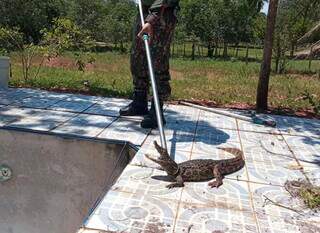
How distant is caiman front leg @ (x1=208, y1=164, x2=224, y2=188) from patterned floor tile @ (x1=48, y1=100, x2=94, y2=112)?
6.80 ft

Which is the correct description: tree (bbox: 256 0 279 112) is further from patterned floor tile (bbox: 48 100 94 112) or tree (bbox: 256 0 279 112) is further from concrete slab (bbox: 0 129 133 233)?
concrete slab (bbox: 0 129 133 233)

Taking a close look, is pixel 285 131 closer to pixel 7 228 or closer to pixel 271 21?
pixel 271 21

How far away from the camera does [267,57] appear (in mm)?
5203

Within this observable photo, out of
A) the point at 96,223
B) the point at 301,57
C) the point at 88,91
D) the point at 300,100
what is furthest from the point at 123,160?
the point at 301,57

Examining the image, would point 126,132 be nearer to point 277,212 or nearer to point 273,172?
point 273,172

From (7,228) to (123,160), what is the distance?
1192mm

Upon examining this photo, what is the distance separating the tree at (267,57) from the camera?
16.6 feet

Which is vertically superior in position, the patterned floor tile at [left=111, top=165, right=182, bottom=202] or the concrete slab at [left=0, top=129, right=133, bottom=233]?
the patterned floor tile at [left=111, top=165, right=182, bottom=202]

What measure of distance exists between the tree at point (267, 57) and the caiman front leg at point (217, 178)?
2.67 meters

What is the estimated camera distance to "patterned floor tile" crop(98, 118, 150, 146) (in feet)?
11.6

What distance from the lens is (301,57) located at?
945 inches

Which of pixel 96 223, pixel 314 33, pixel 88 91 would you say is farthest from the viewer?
pixel 314 33

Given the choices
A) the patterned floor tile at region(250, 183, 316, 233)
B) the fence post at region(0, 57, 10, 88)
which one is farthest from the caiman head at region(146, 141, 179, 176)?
the fence post at region(0, 57, 10, 88)

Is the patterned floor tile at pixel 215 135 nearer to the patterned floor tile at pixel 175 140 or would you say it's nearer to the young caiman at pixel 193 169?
the patterned floor tile at pixel 175 140
